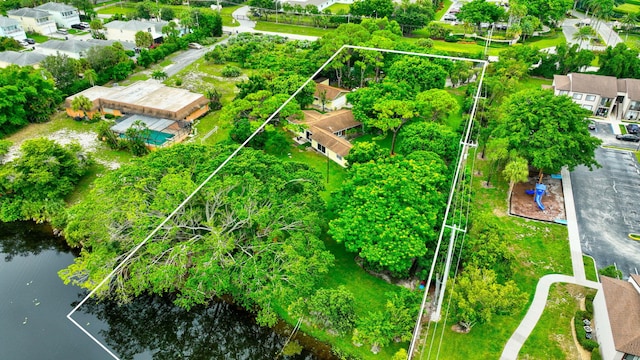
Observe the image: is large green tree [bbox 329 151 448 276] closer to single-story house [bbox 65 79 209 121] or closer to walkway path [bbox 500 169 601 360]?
walkway path [bbox 500 169 601 360]

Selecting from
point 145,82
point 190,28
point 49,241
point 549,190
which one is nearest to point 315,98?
point 145,82

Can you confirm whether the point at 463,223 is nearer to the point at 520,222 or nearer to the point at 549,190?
the point at 520,222

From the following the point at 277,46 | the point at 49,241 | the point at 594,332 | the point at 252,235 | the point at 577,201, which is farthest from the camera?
the point at 277,46

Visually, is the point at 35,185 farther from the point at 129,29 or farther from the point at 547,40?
the point at 547,40

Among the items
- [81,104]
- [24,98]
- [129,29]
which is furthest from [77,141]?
[129,29]

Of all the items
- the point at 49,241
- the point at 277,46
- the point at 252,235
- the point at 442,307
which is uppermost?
the point at 277,46

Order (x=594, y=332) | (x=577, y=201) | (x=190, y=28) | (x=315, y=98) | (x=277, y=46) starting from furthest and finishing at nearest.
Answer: (x=190, y=28) → (x=277, y=46) → (x=315, y=98) → (x=577, y=201) → (x=594, y=332)

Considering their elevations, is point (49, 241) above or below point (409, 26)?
below
